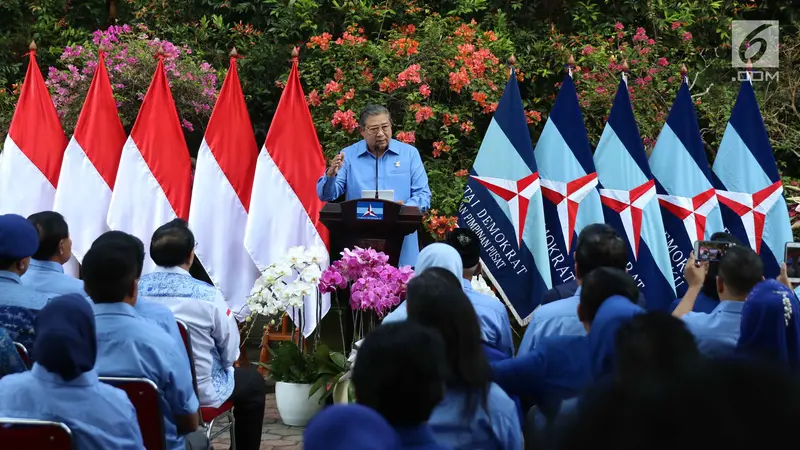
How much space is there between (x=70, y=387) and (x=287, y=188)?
13.6 ft

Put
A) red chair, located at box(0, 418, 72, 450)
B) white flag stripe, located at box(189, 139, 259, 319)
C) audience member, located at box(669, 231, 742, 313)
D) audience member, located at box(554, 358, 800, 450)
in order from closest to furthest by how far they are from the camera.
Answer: audience member, located at box(554, 358, 800, 450), red chair, located at box(0, 418, 72, 450), audience member, located at box(669, 231, 742, 313), white flag stripe, located at box(189, 139, 259, 319)

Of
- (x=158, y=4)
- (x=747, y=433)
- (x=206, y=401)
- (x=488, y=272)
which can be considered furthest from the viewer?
(x=158, y=4)

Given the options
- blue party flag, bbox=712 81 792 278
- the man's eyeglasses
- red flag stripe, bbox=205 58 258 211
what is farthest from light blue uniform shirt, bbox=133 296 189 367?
blue party flag, bbox=712 81 792 278

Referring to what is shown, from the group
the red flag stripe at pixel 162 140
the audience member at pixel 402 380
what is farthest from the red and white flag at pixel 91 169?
the audience member at pixel 402 380

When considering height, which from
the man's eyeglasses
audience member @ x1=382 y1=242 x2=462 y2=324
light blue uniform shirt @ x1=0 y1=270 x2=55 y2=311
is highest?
the man's eyeglasses

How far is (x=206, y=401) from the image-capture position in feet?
13.4

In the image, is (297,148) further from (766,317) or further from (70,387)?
(70,387)

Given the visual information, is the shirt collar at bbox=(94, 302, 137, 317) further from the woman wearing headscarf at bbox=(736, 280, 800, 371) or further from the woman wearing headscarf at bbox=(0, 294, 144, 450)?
the woman wearing headscarf at bbox=(736, 280, 800, 371)

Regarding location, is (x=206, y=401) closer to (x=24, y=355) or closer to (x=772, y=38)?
(x=24, y=355)

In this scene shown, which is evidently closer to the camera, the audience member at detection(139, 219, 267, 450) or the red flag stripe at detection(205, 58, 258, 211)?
the audience member at detection(139, 219, 267, 450)

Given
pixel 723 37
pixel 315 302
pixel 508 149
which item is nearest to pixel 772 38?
pixel 723 37

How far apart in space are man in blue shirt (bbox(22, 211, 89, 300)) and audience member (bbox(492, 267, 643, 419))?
184cm

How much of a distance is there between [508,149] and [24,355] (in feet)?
13.4

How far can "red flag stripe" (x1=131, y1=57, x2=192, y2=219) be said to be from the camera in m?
6.66
